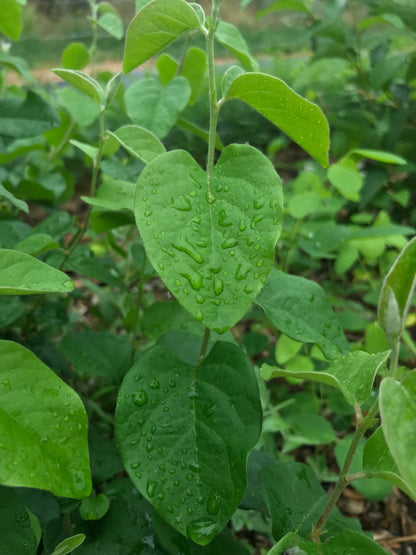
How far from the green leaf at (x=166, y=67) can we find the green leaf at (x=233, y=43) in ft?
0.64

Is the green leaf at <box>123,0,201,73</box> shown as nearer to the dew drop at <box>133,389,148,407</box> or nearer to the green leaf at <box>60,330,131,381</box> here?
the dew drop at <box>133,389,148,407</box>

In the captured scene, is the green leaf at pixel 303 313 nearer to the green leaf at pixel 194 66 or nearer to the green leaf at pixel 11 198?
the green leaf at pixel 11 198

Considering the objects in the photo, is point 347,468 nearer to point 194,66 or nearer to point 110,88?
point 110,88

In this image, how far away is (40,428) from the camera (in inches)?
20.3

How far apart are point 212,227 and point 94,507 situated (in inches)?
18.9

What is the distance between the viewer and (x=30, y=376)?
1.76 feet

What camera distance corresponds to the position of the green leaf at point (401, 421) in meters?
0.42

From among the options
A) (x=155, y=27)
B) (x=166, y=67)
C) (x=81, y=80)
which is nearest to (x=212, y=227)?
(x=155, y=27)

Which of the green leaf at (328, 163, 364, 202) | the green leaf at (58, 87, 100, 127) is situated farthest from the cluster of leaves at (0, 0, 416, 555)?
the green leaf at (328, 163, 364, 202)

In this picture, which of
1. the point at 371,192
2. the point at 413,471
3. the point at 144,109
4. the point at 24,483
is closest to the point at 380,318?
the point at 413,471

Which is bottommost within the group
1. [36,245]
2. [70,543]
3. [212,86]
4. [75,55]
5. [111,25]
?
[70,543]

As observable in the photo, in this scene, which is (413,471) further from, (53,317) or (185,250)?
(53,317)

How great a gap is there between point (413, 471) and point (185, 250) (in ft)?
0.99

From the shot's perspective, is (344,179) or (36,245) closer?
(36,245)
